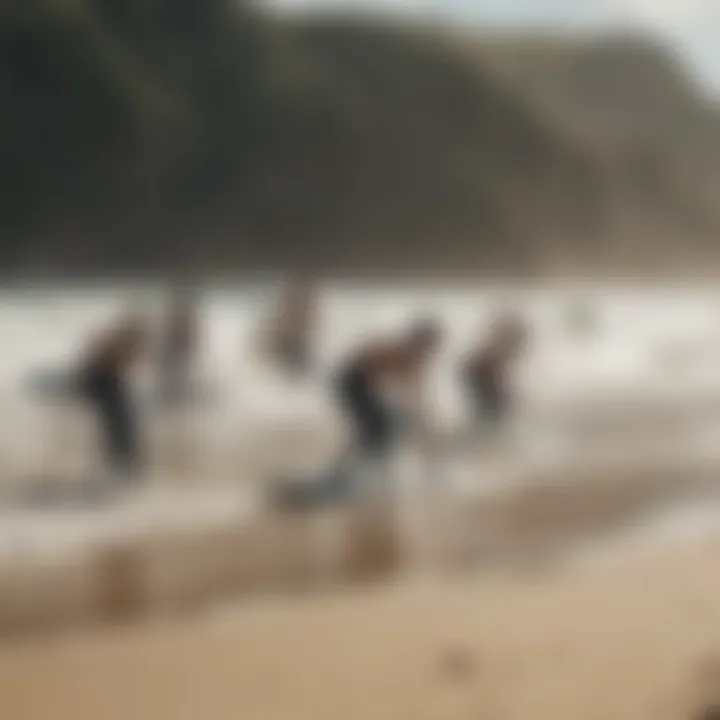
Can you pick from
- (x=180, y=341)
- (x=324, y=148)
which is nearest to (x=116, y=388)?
(x=180, y=341)

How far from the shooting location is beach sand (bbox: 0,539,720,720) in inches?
45.5

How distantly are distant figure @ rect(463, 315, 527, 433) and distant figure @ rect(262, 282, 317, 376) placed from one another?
0.20 m

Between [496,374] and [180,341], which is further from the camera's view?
[496,374]

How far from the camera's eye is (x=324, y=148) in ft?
4.11

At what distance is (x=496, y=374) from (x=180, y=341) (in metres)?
0.38

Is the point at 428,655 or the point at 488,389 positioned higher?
the point at 488,389

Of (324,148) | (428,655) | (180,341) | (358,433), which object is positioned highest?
(324,148)

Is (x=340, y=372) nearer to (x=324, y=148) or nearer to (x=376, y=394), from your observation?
(x=376, y=394)

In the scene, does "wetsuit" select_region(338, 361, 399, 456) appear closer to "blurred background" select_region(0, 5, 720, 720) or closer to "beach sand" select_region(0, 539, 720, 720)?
"blurred background" select_region(0, 5, 720, 720)

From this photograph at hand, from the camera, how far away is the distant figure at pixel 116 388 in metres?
1.19

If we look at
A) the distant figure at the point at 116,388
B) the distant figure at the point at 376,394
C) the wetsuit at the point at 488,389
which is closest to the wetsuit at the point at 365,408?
the distant figure at the point at 376,394

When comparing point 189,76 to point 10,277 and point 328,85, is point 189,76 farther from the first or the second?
point 10,277

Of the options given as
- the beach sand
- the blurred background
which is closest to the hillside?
the blurred background

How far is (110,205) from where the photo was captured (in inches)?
46.1
